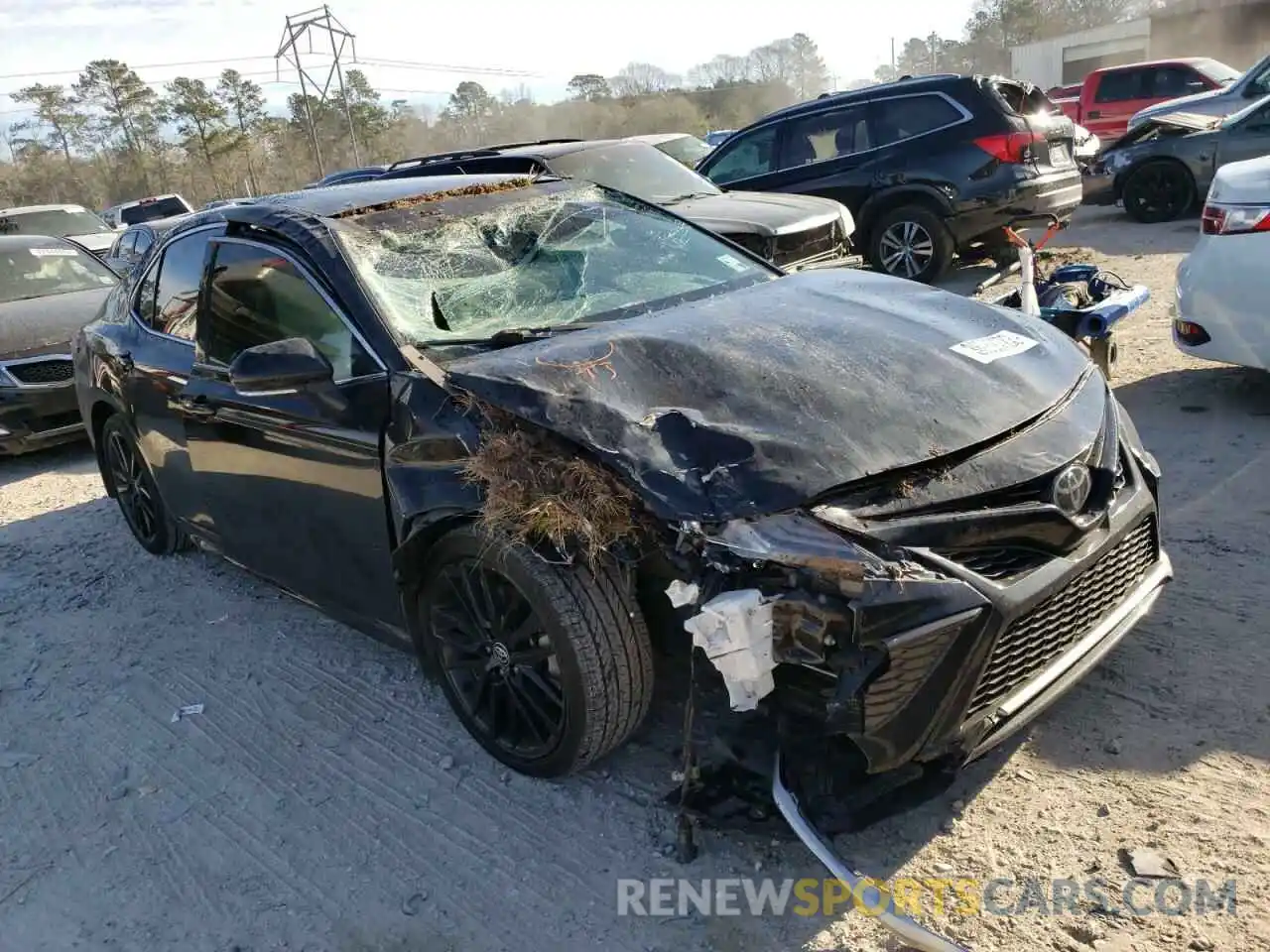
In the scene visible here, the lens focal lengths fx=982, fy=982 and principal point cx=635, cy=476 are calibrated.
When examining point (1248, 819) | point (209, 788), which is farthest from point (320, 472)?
point (1248, 819)

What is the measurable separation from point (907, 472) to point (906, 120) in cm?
778

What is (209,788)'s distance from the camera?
128 inches

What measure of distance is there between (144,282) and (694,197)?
5066 mm

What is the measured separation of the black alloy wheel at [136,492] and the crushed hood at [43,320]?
2.39 meters

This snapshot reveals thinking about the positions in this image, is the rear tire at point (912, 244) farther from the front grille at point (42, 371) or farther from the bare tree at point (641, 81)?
the bare tree at point (641, 81)

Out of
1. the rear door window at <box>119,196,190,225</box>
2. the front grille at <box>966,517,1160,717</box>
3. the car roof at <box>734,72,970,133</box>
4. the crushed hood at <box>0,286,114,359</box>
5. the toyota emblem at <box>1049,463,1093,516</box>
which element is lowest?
the front grille at <box>966,517,1160,717</box>

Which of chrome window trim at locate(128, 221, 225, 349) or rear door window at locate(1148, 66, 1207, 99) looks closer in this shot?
chrome window trim at locate(128, 221, 225, 349)

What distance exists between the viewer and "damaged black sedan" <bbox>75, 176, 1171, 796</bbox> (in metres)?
2.25

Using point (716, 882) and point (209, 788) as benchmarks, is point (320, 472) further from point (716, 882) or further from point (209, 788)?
point (716, 882)

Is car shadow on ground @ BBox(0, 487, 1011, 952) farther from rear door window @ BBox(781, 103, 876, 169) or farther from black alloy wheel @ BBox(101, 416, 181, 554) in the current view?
rear door window @ BBox(781, 103, 876, 169)

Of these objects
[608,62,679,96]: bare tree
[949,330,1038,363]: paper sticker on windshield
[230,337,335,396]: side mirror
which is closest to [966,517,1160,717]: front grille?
[949,330,1038,363]: paper sticker on windshield

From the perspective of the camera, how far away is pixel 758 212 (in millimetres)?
7883

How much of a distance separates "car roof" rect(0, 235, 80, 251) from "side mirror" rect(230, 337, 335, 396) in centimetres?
748

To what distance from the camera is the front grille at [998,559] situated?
2.30 m
